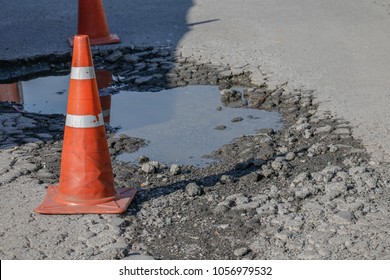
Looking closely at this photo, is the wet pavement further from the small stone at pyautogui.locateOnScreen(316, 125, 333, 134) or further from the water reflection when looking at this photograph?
the water reflection

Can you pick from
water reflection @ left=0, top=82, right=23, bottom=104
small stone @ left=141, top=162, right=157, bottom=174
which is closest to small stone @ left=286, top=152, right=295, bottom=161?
small stone @ left=141, top=162, right=157, bottom=174

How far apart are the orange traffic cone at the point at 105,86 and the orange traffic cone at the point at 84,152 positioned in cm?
178

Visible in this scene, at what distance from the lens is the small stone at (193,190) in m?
5.23

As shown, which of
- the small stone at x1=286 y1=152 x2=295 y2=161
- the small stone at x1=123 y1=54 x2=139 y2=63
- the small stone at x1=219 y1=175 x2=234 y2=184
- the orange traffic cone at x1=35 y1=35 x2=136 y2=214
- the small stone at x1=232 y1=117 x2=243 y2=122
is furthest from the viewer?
the small stone at x1=123 y1=54 x2=139 y2=63

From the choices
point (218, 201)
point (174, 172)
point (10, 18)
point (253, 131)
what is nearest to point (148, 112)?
point (253, 131)

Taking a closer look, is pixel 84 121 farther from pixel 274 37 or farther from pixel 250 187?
pixel 274 37

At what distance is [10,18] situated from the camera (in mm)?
10414

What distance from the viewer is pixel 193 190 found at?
5.23 meters

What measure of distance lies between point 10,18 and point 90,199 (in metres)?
5.90

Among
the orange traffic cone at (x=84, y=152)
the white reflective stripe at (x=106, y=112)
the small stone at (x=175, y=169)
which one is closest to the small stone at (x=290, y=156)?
the small stone at (x=175, y=169)

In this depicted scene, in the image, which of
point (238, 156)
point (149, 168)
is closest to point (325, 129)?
point (238, 156)

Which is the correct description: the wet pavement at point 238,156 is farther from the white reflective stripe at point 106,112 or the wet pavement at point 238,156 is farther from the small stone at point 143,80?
the white reflective stripe at point 106,112

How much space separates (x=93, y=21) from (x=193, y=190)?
4.49m

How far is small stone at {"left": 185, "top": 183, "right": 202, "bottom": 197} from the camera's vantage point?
5227 mm
